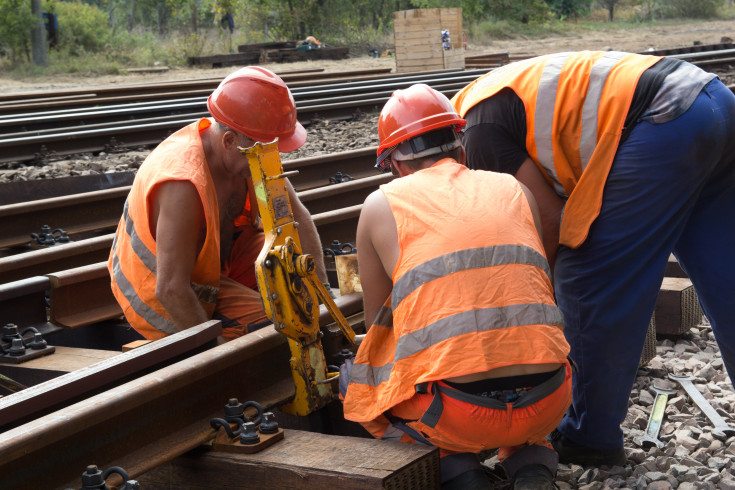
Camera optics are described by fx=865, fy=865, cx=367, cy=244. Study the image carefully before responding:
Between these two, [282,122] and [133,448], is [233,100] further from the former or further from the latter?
[133,448]

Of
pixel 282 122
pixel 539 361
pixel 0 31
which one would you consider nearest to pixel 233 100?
pixel 282 122

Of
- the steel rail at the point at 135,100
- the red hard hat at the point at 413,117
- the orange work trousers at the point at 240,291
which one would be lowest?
the orange work trousers at the point at 240,291

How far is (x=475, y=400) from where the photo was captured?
2.66 metres

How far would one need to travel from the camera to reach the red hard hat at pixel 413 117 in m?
2.97

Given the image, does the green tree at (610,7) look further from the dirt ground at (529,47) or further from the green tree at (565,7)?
the dirt ground at (529,47)

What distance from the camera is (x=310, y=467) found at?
261 cm

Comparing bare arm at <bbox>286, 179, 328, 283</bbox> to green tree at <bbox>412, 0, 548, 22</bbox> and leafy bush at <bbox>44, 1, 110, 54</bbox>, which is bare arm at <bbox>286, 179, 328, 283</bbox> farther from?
green tree at <bbox>412, 0, 548, 22</bbox>

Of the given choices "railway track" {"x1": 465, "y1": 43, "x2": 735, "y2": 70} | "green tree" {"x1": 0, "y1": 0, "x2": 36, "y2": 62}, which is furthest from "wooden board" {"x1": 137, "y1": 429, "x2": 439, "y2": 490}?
"green tree" {"x1": 0, "y1": 0, "x2": 36, "y2": 62}

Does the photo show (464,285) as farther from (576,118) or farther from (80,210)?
(80,210)

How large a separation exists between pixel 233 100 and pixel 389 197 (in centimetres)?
117

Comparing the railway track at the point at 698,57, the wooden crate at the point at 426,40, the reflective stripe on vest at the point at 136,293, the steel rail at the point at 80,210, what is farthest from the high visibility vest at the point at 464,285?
the wooden crate at the point at 426,40

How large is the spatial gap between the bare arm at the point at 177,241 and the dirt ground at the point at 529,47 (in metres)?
17.1

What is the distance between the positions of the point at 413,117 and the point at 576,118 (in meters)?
0.67

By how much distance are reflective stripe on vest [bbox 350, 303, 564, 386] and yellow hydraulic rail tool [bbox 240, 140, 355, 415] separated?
0.49 m
